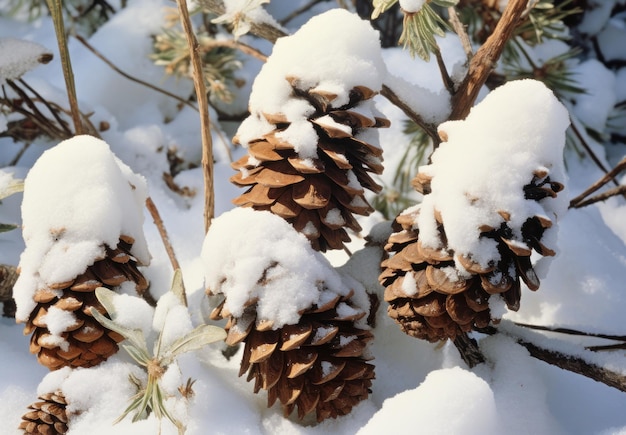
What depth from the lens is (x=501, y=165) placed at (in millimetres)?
486

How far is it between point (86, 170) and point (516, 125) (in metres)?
0.37

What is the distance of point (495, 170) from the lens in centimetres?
49

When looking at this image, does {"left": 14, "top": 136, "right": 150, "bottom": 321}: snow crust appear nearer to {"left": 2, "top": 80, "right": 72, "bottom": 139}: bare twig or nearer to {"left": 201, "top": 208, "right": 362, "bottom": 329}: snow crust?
A: {"left": 201, "top": 208, "right": 362, "bottom": 329}: snow crust

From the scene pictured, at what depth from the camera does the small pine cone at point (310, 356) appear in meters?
0.53

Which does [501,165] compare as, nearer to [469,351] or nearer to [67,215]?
Result: [469,351]

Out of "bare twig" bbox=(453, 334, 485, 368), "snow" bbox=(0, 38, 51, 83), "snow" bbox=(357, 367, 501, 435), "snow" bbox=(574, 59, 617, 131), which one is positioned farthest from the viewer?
"snow" bbox=(574, 59, 617, 131)

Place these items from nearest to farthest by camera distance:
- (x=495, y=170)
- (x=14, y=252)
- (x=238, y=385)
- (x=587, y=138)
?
(x=495, y=170) < (x=238, y=385) < (x=14, y=252) < (x=587, y=138)

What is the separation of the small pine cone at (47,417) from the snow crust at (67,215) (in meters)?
0.08

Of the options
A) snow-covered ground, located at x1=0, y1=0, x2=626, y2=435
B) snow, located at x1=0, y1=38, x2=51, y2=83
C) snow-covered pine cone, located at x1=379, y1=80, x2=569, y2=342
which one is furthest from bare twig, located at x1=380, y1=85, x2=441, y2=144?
snow, located at x1=0, y1=38, x2=51, y2=83

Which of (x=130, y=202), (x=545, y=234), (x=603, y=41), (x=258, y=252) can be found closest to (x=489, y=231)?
(x=545, y=234)

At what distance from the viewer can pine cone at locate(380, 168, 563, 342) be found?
490 mm

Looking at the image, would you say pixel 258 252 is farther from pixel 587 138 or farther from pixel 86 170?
pixel 587 138

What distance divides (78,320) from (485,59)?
452 millimetres

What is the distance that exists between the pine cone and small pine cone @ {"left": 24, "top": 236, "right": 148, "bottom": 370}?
250 mm
